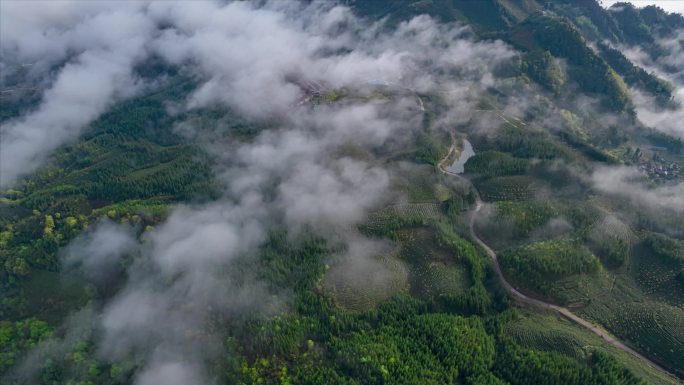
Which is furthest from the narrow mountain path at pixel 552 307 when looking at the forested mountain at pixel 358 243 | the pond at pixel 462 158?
the pond at pixel 462 158

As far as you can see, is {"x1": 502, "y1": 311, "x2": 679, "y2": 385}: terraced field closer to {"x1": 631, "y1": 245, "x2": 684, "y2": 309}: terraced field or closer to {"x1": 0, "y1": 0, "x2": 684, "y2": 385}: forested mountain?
{"x1": 0, "y1": 0, "x2": 684, "y2": 385}: forested mountain

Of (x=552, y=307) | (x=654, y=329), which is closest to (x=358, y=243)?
(x=552, y=307)

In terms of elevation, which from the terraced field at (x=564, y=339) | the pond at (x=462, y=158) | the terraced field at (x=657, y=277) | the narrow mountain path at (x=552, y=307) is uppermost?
the terraced field at (x=657, y=277)

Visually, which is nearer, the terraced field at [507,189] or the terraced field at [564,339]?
the terraced field at [564,339]

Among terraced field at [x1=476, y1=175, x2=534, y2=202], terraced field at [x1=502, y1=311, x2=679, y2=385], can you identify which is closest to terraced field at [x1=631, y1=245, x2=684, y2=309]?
A: terraced field at [x1=502, y1=311, x2=679, y2=385]

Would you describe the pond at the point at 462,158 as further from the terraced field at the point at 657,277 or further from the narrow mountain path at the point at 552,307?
the terraced field at the point at 657,277

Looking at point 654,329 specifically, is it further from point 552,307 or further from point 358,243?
point 358,243
